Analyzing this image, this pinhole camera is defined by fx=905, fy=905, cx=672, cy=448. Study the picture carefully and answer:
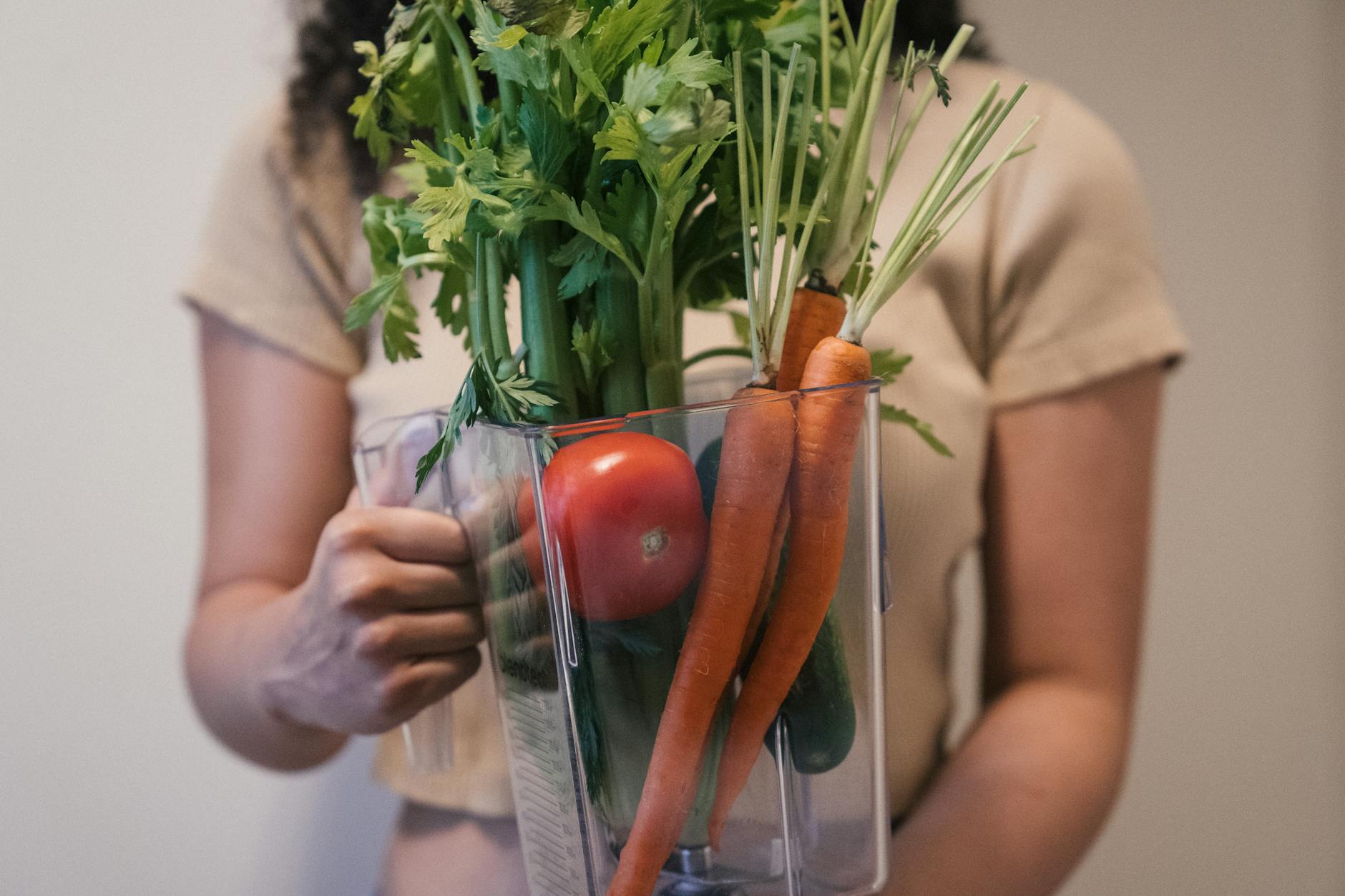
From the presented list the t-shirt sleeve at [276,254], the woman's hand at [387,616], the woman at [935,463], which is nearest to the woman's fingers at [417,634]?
the woman's hand at [387,616]

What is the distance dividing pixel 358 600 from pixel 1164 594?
2.01ft

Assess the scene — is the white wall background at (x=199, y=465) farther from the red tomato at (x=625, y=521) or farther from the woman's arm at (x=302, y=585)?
the red tomato at (x=625, y=521)

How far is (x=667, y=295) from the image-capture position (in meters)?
0.32

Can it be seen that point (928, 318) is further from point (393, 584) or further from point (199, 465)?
point (199, 465)

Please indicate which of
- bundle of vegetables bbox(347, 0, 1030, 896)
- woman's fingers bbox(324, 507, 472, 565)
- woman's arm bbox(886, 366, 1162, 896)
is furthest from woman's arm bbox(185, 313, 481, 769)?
woman's arm bbox(886, 366, 1162, 896)

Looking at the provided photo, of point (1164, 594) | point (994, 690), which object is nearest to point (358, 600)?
point (994, 690)

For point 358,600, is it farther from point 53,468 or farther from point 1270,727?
point 1270,727

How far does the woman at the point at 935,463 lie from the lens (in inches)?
20.7

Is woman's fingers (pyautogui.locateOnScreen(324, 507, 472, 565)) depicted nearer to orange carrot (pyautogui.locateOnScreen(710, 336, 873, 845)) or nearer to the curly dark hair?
orange carrot (pyautogui.locateOnScreen(710, 336, 873, 845))

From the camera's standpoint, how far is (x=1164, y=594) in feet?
2.32

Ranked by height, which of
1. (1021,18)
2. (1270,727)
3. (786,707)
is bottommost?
(1270,727)

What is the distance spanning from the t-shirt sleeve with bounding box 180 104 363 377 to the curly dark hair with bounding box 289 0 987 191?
2 cm

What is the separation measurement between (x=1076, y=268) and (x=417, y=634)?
44 centimetres

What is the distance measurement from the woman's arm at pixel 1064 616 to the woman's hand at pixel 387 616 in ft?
0.95
